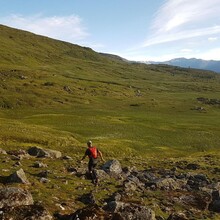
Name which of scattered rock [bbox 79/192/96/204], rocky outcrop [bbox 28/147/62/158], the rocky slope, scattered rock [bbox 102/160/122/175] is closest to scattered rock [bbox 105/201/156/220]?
the rocky slope

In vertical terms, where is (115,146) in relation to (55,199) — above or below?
below

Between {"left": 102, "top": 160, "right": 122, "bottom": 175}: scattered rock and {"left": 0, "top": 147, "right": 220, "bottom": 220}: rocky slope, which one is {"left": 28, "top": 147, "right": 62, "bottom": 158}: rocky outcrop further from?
{"left": 102, "top": 160, "right": 122, "bottom": 175}: scattered rock

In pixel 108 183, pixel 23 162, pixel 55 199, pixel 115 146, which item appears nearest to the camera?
pixel 55 199

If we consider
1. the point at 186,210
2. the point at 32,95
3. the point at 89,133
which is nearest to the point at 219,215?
the point at 186,210

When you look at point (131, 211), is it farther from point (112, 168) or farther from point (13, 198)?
point (112, 168)

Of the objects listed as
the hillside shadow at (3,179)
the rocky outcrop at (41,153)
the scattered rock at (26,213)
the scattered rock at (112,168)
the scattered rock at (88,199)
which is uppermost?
the scattered rock at (26,213)

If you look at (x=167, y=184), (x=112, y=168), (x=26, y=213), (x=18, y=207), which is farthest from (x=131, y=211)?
(x=112, y=168)

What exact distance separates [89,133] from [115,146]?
49.5ft

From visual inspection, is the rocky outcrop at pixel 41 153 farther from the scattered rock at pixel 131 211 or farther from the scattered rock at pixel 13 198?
the scattered rock at pixel 13 198

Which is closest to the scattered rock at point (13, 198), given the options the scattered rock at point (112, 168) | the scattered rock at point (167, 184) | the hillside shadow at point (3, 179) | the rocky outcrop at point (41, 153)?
the hillside shadow at point (3, 179)

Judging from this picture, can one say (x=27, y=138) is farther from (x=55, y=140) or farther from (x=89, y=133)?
(x=89, y=133)

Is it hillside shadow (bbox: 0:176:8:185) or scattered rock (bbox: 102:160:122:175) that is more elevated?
hillside shadow (bbox: 0:176:8:185)

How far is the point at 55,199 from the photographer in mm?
23875

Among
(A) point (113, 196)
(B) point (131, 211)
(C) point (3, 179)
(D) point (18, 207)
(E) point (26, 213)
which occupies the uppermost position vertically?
(D) point (18, 207)
